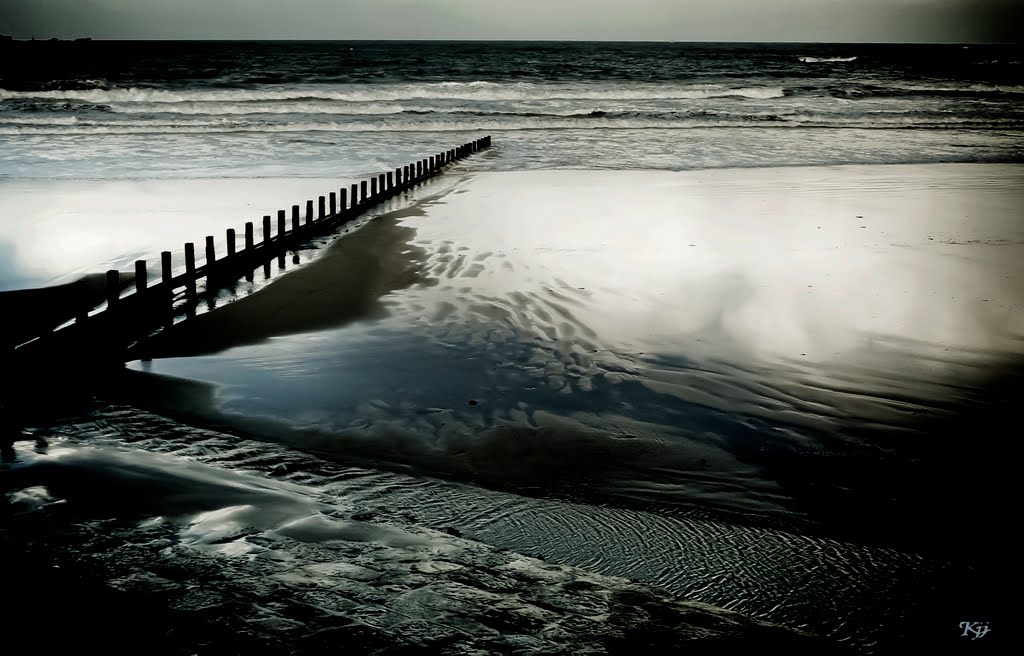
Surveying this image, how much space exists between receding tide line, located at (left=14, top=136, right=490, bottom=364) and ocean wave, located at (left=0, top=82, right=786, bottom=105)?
37.7 m

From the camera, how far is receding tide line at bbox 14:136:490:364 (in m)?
7.47

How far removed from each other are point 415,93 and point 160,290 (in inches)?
1935

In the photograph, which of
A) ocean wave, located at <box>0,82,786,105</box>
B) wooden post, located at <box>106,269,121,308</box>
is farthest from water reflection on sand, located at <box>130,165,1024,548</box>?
ocean wave, located at <box>0,82,786,105</box>

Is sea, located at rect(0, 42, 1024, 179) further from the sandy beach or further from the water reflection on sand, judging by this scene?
the sandy beach

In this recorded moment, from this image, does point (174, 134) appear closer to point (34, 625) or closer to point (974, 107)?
point (34, 625)

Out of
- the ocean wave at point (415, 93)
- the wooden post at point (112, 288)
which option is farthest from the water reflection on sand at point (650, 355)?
the ocean wave at point (415, 93)

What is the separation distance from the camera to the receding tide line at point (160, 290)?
7.47m

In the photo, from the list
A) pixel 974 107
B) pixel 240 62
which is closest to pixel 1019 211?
pixel 974 107

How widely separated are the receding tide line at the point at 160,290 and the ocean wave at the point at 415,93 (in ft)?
124

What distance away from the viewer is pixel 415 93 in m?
56.2

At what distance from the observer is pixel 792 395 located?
690 centimetres

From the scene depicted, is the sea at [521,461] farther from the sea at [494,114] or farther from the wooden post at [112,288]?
the sea at [494,114]

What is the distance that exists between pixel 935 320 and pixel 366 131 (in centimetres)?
2970

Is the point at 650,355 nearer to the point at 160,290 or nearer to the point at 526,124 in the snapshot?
the point at 160,290
